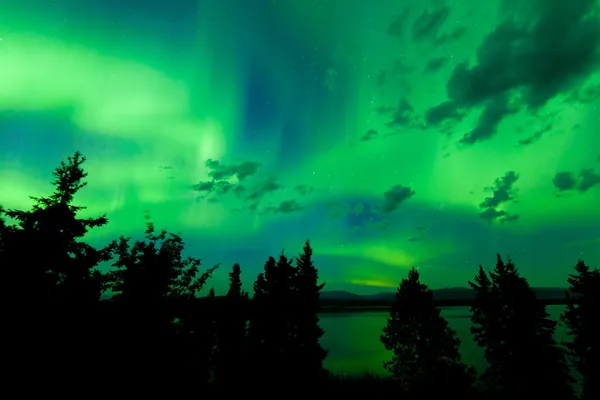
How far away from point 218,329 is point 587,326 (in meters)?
33.0

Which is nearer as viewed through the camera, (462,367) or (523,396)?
(523,396)

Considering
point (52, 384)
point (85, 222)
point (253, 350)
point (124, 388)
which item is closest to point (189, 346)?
point (124, 388)

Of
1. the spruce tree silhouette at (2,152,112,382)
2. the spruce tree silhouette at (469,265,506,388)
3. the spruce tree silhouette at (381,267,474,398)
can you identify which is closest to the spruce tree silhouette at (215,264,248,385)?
the spruce tree silhouette at (381,267,474,398)

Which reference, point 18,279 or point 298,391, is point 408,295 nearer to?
point 298,391

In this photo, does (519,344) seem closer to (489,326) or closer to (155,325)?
(489,326)

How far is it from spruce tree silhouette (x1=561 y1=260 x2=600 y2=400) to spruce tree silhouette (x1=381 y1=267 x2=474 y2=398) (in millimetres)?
8991

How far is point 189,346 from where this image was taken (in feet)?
33.8

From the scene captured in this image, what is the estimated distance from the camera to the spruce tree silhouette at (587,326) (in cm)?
2484

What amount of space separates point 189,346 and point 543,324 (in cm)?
2894

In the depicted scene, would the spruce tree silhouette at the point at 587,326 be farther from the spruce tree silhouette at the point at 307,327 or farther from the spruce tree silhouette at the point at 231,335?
the spruce tree silhouette at the point at 231,335

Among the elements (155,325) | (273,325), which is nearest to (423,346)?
(273,325)

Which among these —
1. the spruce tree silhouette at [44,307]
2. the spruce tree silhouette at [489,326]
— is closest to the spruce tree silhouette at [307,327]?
the spruce tree silhouette at [489,326]

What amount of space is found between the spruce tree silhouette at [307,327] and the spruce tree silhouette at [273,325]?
23.5 inches

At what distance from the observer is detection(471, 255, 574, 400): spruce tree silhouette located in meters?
23.7
